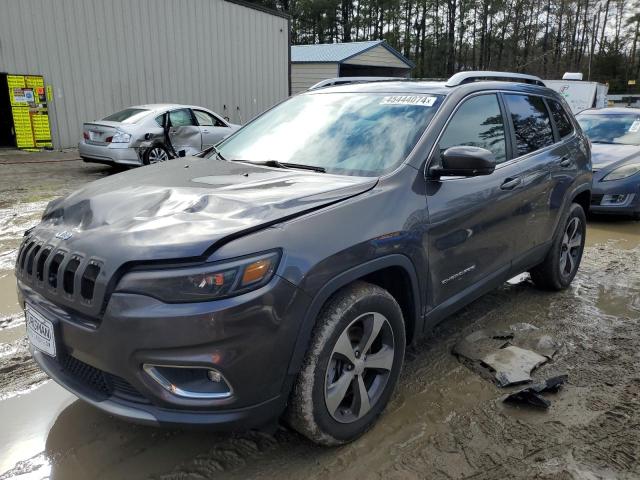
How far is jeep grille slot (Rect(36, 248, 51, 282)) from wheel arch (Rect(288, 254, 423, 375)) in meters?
1.16

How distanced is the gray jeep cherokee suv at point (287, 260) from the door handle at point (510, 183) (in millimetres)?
25

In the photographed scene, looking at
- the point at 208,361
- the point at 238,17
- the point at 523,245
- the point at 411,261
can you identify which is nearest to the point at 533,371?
the point at 523,245

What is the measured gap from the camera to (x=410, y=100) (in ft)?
10.8

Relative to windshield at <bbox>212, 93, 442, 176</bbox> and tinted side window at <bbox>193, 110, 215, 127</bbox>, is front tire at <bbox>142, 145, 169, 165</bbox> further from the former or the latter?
windshield at <bbox>212, 93, 442, 176</bbox>

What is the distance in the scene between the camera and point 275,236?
7.09 ft

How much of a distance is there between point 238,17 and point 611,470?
2017cm

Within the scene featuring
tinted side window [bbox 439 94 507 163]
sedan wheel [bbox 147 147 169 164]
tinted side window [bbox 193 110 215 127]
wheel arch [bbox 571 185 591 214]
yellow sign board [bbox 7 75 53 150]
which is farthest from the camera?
yellow sign board [bbox 7 75 53 150]

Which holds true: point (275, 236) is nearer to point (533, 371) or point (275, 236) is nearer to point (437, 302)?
point (437, 302)

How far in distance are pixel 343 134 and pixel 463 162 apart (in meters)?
0.78

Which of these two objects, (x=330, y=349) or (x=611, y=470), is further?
(x=611, y=470)

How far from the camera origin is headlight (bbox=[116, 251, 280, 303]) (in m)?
2.00

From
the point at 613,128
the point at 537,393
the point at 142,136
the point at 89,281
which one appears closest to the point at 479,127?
the point at 537,393

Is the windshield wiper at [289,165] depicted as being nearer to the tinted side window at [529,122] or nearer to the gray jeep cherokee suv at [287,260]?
the gray jeep cherokee suv at [287,260]

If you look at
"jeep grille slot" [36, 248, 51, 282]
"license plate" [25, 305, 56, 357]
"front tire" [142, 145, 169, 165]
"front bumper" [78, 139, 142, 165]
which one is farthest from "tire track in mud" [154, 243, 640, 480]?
"front bumper" [78, 139, 142, 165]
